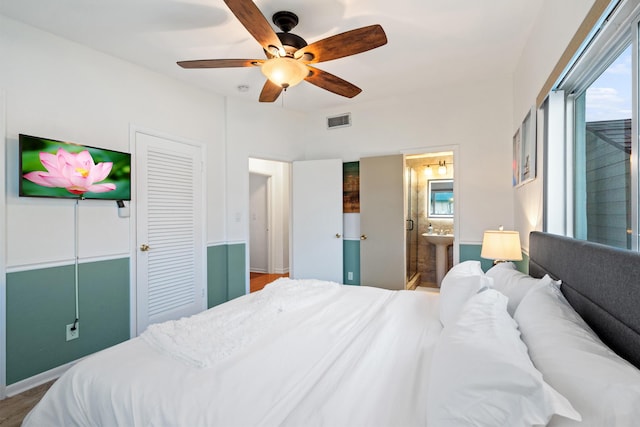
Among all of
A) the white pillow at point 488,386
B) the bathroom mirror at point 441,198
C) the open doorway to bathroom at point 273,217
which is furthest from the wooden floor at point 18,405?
the bathroom mirror at point 441,198

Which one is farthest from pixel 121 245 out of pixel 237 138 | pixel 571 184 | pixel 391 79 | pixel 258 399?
pixel 571 184

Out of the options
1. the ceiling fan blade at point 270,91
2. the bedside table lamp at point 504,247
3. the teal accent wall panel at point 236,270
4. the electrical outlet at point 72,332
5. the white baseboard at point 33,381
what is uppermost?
the ceiling fan blade at point 270,91

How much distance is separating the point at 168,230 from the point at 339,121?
2603 mm

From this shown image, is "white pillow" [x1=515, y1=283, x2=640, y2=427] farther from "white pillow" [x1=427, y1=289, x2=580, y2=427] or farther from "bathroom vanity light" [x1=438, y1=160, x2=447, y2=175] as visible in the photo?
"bathroom vanity light" [x1=438, y1=160, x2=447, y2=175]

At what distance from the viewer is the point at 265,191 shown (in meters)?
6.02

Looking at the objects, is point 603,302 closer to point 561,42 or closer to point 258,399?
point 258,399

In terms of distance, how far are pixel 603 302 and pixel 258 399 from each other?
1188mm

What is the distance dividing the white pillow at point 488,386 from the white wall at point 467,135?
267 cm

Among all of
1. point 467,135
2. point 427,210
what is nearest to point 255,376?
point 467,135

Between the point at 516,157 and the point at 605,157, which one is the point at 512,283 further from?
the point at 516,157

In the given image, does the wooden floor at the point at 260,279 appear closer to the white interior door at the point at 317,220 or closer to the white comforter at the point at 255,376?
the white interior door at the point at 317,220

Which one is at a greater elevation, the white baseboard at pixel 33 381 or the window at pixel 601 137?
the window at pixel 601 137

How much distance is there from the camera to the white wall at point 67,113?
2.14 metres

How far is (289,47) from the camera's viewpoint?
2.01 meters
